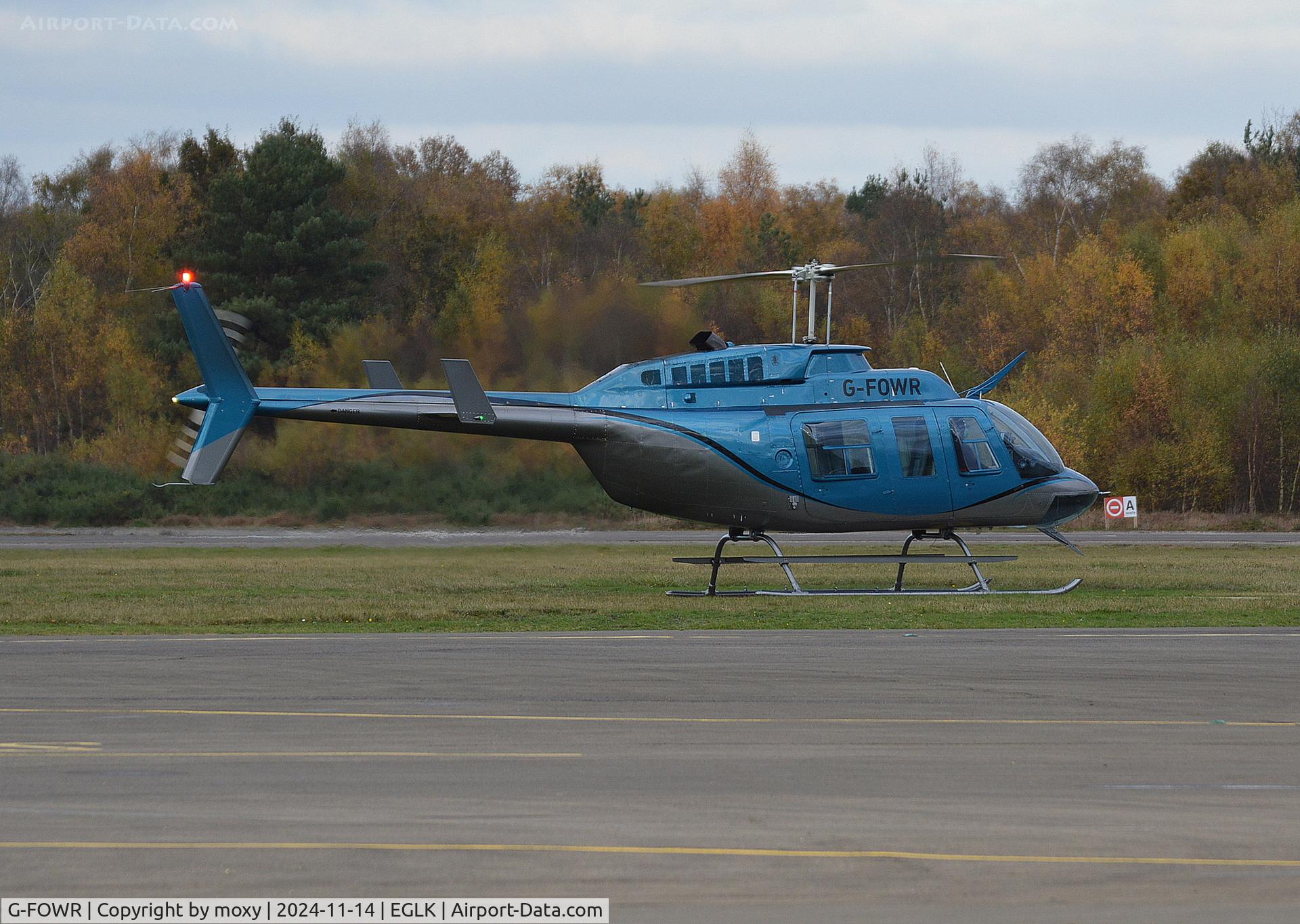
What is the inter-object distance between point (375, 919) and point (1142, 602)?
15.7 metres

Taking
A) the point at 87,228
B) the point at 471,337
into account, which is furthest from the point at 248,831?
the point at 87,228

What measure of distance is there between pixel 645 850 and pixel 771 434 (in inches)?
561

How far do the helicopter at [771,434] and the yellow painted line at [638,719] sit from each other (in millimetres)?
10079

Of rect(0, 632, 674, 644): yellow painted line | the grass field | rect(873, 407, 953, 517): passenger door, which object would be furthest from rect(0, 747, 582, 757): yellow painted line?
rect(873, 407, 953, 517): passenger door

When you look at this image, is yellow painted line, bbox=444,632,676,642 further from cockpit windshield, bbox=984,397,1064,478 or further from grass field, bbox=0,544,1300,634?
cockpit windshield, bbox=984,397,1064,478

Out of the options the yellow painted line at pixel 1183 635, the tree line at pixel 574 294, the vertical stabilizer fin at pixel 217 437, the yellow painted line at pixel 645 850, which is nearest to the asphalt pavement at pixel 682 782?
the yellow painted line at pixel 645 850

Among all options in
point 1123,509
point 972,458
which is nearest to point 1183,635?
point 972,458

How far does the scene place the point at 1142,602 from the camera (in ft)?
63.9

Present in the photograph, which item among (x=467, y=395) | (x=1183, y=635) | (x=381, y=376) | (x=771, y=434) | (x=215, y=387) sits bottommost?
(x=1183, y=635)

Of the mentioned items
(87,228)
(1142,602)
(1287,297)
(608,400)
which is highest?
(87,228)

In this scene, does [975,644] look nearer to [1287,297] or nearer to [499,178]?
[1287,297]

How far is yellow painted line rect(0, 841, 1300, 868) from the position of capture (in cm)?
691
